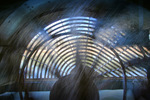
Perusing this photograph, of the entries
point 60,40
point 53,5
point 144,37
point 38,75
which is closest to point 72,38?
point 60,40

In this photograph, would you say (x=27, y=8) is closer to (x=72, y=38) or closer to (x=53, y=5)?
(x=53, y=5)

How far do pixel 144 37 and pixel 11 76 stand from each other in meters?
1.60

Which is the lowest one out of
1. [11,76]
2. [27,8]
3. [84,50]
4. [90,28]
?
[11,76]

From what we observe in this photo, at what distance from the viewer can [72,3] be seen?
137cm

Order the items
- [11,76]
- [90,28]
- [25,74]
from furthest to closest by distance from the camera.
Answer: [11,76]
[25,74]
[90,28]

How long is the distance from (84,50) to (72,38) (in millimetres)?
183

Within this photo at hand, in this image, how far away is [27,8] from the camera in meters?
1.45

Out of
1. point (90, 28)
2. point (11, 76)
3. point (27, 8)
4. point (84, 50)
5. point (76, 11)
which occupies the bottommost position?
point (11, 76)

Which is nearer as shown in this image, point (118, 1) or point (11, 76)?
point (118, 1)

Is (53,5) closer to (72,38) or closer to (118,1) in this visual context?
(72,38)

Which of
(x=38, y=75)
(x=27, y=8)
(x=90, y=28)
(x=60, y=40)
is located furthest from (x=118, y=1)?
(x=38, y=75)

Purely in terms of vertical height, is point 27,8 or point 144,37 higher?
point 27,8

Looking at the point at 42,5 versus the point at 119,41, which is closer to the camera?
the point at 119,41

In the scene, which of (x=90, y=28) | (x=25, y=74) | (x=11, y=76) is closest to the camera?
(x=90, y=28)
